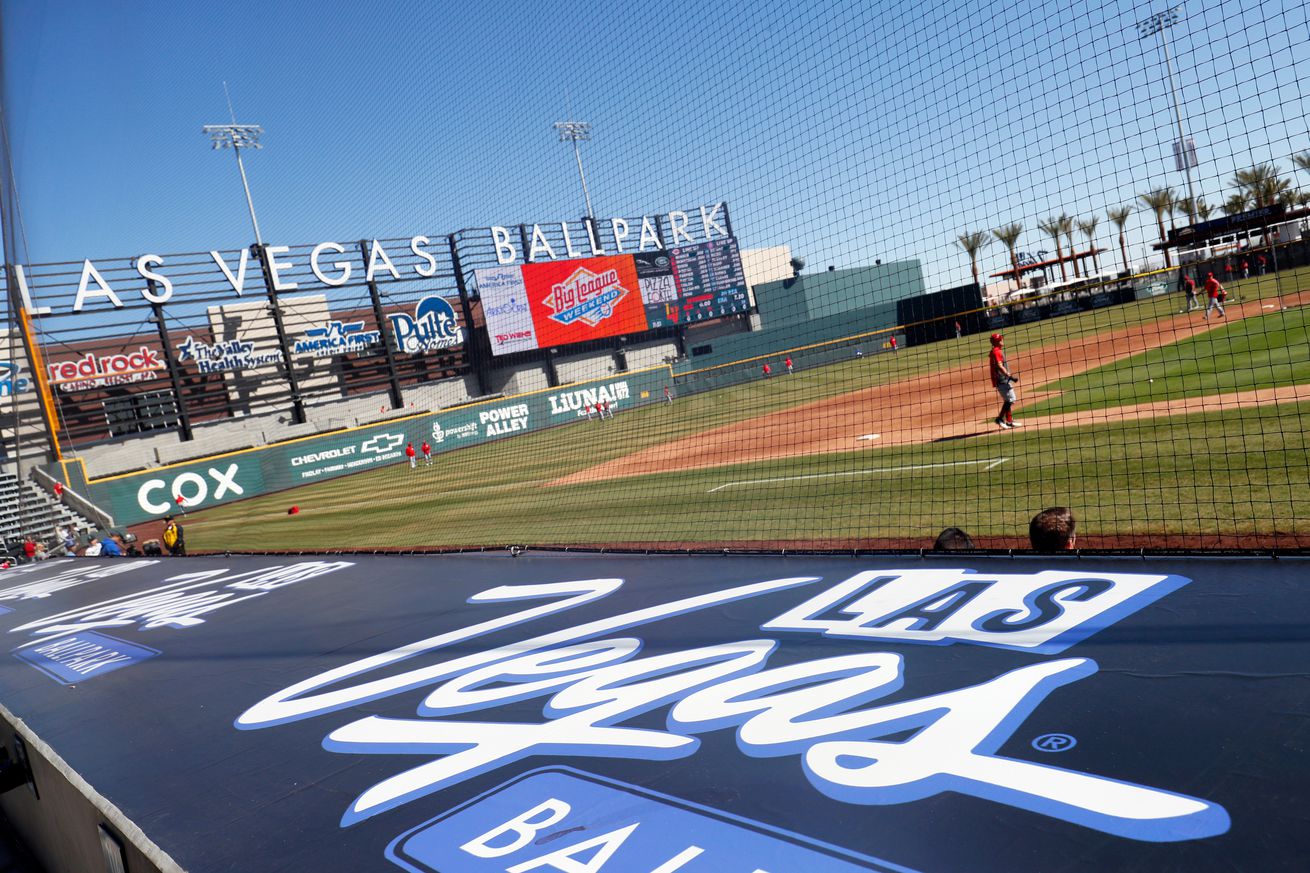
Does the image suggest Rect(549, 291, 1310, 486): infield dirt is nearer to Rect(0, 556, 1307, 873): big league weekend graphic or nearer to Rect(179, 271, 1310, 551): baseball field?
Rect(179, 271, 1310, 551): baseball field

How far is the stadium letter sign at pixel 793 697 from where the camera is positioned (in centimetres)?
221

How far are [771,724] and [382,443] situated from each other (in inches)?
1227

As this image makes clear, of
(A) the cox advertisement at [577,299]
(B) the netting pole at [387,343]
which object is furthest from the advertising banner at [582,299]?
(B) the netting pole at [387,343]

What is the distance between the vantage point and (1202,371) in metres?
15.4

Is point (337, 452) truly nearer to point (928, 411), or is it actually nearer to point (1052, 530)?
point (928, 411)

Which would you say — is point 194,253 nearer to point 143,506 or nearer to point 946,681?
point 143,506

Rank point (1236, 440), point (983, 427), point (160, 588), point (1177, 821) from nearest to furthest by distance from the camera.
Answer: point (1177, 821) → point (160, 588) → point (1236, 440) → point (983, 427)

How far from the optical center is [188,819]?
274 centimetres

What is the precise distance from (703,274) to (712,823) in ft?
140

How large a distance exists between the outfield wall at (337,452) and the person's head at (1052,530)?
929 inches

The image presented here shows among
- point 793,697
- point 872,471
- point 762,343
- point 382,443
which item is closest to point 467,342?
point 382,443

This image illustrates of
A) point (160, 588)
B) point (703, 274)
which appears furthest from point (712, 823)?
point (703, 274)

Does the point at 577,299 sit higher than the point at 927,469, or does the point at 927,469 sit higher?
the point at 577,299

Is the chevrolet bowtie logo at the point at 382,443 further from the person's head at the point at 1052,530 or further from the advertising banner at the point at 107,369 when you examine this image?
the person's head at the point at 1052,530
